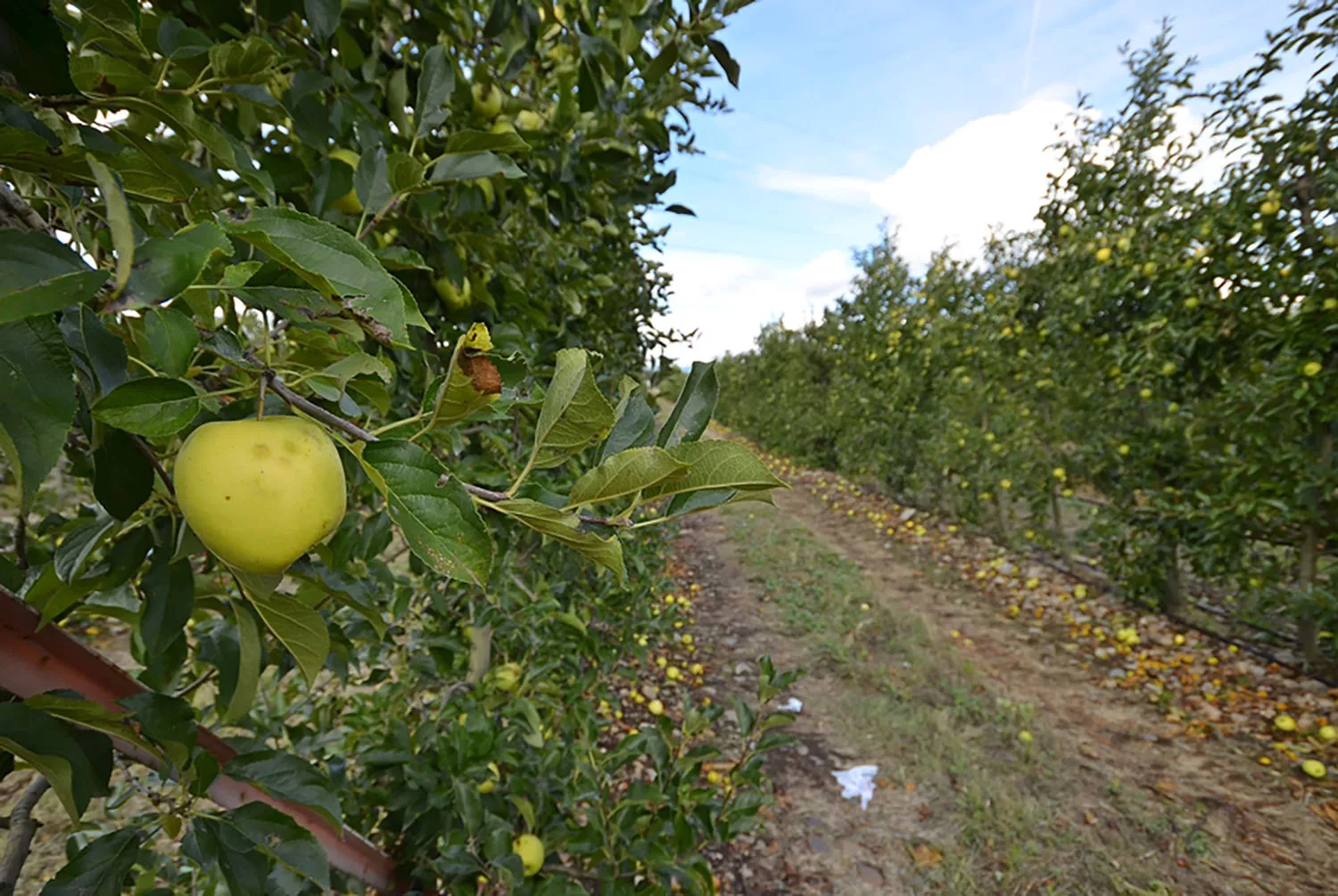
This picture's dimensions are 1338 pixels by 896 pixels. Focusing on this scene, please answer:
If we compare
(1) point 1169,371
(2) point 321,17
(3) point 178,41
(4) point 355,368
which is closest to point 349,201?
→ (2) point 321,17

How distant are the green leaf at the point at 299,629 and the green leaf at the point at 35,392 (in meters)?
0.23

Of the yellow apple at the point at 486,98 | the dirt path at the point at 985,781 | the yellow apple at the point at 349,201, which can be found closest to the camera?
the yellow apple at the point at 349,201

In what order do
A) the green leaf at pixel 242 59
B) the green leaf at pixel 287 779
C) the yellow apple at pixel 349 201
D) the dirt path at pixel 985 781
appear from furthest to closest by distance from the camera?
the dirt path at pixel 985 781
the yellow apple at pixel 349 201
the green leaf at pixel 287 779
the green leaf at pixel 242 59

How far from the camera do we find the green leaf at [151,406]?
357 mm

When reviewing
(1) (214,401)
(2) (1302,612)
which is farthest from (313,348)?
(2) (1302,612)

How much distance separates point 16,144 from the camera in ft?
1.25

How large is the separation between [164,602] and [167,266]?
494mm

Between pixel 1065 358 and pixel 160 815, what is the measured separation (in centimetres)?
564

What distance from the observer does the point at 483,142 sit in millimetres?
745

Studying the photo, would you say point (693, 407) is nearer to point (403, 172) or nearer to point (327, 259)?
point (327, 259)

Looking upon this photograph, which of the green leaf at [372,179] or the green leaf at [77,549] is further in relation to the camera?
the green leaf at [372,179]

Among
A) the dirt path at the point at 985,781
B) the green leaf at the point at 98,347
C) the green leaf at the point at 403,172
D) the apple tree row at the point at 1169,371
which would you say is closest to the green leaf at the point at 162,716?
the green leaf at the point at 98,347

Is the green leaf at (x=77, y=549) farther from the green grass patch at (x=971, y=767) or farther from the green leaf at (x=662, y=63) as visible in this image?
the green grass patch at (x=971, y=767)

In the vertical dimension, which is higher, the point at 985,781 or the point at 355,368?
the point at 355,368
